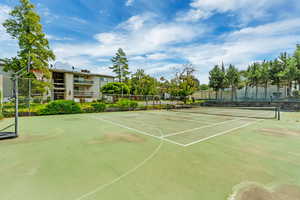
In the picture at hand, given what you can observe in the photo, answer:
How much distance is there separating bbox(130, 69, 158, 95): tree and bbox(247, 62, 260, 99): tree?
61.8ft

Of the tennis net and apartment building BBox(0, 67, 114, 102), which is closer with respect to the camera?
the tennis net

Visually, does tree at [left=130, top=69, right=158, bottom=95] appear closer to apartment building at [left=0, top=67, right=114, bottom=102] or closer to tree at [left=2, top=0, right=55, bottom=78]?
apartment building at [left=0, top=67, right=114, bottom=102]

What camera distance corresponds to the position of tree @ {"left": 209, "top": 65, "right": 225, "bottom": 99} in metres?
27.8

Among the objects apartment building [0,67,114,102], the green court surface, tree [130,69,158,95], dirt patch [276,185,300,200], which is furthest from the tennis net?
apartment building [0,67,114,102]

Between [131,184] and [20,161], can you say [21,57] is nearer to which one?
[20,161]

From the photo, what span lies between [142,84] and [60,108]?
1947 cm

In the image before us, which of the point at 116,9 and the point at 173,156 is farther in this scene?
the point at 116,9

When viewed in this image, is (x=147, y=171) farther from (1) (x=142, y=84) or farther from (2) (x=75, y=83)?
(2) (x=75, y=83)

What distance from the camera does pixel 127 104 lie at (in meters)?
14.3

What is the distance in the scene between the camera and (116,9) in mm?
9953

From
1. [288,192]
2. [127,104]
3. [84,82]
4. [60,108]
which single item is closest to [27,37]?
[60,108]

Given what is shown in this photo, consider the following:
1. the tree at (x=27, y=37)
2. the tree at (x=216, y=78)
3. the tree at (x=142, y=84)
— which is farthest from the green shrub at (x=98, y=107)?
the tree at (x=216, y=78)

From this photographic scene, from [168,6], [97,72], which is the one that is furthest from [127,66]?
[168,6]

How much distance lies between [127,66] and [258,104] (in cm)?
2722
